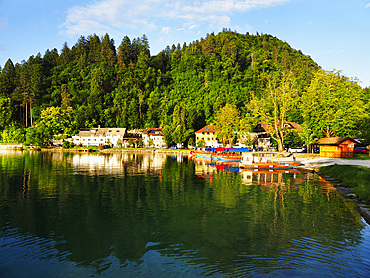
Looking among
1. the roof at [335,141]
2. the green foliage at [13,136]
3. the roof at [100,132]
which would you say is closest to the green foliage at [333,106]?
the roof at [335,141]

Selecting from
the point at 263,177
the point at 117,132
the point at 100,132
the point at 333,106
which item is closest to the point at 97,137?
the point at 100,132

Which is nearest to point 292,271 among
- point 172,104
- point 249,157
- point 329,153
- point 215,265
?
point 215,265

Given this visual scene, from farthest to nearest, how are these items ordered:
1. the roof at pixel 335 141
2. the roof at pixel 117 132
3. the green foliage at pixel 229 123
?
the roof at pixel 117 132
the green foliage at pixel 229 123
the roof at pixel 335 141

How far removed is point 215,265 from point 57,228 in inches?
396

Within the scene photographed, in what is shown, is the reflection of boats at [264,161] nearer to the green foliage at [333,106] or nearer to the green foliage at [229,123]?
the green foliage at [333,106]

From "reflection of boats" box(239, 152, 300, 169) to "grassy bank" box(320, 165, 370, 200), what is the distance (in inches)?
335

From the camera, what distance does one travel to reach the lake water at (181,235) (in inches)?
452

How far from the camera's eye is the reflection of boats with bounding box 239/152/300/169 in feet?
161

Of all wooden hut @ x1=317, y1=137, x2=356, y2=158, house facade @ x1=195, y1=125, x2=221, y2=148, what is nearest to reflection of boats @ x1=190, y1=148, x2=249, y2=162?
wooden hut @ x1=317, y1=137, x2=356, y2=158

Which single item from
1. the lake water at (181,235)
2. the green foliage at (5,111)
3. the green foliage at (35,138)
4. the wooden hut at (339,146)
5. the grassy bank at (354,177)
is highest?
the green foliage at (5,111)

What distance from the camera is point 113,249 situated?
526 inches

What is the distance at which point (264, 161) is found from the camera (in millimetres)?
50938

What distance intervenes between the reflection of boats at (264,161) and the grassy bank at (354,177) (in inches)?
335

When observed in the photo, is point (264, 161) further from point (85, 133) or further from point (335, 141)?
point (85, 133)
